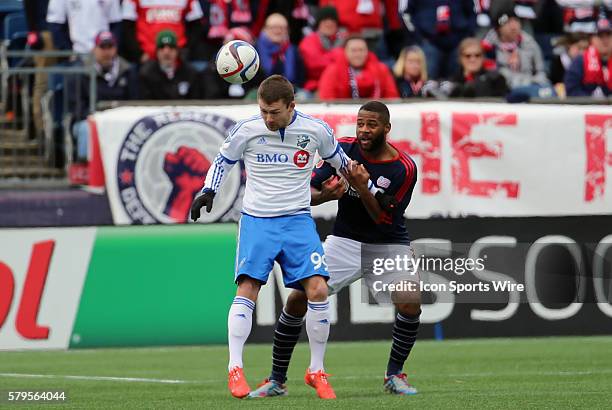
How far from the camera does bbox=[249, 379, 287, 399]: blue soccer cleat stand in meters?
9.63

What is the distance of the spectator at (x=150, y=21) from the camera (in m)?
18.3

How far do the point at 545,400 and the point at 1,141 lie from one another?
9.92 metres

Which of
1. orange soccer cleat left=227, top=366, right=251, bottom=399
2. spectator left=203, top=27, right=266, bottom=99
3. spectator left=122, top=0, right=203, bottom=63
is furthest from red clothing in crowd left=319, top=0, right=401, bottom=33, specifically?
orange soccer cleat left=227, top=366, right=251, bottom=399

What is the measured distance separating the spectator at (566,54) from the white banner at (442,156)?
277 cm

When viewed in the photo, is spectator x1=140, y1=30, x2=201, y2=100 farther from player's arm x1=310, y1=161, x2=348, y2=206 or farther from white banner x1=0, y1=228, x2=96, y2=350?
player's arm x1=310, y1=161, x2=348, y2=206

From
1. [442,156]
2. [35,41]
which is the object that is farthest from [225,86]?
[442,156]

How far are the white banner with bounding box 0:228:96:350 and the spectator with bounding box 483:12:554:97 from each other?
6.68 metres

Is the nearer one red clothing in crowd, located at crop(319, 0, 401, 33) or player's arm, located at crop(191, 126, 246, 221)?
player's arm, located at crop(191, 126, 246, 221)

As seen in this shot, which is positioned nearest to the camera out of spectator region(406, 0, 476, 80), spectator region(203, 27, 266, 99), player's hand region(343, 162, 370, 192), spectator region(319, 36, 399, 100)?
player's hand region(343, 162, 370, 192)

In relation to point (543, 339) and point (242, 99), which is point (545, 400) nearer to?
point (543, 339)

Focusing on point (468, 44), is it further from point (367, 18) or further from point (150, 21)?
point (150, 21)

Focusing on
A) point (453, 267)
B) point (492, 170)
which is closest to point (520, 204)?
point (492, 170)

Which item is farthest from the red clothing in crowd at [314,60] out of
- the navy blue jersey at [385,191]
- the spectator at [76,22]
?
the navy blue jersey at [385,191]

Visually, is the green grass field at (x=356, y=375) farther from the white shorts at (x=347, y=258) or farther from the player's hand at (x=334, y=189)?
the player's hand at (x=334, y=189)
